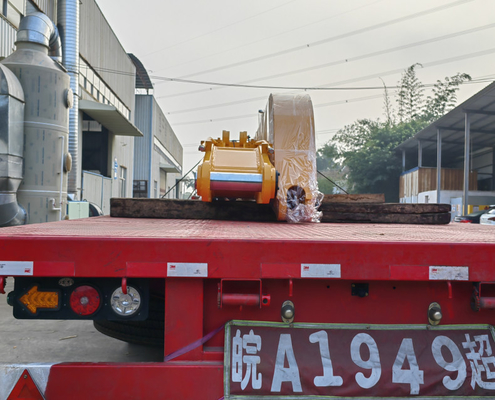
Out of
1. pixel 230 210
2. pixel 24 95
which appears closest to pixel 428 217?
pixel 230 210

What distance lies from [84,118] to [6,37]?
7344mm

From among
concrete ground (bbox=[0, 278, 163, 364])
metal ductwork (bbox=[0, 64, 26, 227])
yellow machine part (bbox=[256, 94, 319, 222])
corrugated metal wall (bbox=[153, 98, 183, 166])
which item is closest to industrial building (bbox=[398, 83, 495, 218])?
yellow machine part (bbox=[256, 94, 319, 222])

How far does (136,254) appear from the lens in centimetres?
204

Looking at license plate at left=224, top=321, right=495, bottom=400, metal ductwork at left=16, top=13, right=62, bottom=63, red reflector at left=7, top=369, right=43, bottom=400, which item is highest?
metal ductwork at left=16, top=13, right=62, bottom=63

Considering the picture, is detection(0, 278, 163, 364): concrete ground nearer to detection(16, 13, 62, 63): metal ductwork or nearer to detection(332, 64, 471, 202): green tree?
detection(16, 13, 62, 63): metal ductwork

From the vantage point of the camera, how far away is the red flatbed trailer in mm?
2039

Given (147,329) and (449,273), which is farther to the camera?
(147,329)

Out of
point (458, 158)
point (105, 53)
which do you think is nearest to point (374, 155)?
point (458, 158)

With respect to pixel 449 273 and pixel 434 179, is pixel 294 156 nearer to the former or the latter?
pixel 449 273

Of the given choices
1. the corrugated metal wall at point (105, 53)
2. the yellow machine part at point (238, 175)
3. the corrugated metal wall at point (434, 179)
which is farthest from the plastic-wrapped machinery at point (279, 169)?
the corrugated metal wall at point (434, 179)

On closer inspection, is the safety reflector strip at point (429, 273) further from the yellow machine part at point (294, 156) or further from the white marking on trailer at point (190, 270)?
the yellow machine part at point (294, 156)

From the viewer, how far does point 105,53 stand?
2248 cm

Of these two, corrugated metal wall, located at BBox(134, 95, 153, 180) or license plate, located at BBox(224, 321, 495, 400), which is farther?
corrugated metal wall, located at BBox(134, 95, 153, 180)

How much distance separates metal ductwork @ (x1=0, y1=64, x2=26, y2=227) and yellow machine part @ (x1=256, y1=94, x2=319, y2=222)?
24.1ft
